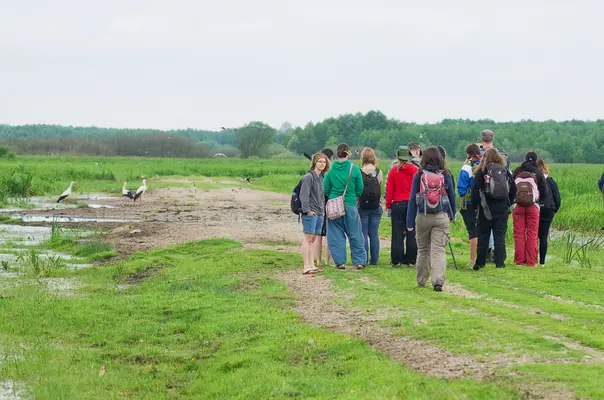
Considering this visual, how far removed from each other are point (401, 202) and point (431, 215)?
2.78m

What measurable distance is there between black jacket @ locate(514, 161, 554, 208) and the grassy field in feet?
3.67

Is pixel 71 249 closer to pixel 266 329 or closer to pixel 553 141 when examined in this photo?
pixel 266 329

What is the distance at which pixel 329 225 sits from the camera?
48.3ft

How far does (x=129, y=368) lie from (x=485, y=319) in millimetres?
3655

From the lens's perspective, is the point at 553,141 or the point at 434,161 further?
the point at 553,141

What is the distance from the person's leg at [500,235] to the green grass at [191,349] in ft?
12.5

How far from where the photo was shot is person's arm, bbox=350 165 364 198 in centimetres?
1429

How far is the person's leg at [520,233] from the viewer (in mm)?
15344

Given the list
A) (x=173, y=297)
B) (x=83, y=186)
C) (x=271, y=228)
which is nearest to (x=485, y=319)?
(x=173, y=297)

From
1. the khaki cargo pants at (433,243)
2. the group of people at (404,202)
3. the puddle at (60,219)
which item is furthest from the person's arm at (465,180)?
the puddle at (60,219)

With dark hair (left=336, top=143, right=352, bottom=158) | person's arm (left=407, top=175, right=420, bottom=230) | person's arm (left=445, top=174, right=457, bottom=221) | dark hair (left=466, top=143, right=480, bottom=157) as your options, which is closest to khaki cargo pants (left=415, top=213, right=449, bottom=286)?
person's arm (left=407, top=175, right=420, bottom=230)

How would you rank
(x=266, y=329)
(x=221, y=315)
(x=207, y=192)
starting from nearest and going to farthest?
(x=266, y=329) < (x=221, y=315) < (x=207, y=192)

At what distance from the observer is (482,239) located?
48.5 feet

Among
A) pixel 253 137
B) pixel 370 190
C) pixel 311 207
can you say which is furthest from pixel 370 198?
pixel 253 137
